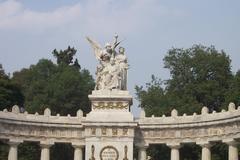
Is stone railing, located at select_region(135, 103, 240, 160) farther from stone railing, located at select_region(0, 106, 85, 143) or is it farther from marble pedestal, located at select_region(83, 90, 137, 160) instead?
stone railing, located at select_region(0, 106, 85, 143)

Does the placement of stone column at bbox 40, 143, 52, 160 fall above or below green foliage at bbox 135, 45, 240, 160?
below

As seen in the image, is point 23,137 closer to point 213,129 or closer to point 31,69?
point 213,129

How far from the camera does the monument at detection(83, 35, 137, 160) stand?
237 ft

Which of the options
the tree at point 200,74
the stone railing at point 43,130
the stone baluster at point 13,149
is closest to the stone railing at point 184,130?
the stone railing at point 43,130

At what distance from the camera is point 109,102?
7331 centimetres

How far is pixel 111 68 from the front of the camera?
74.2m

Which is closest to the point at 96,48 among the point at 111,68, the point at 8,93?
the point at 111,68

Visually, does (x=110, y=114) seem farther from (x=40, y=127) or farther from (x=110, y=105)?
(x=40, y=127)

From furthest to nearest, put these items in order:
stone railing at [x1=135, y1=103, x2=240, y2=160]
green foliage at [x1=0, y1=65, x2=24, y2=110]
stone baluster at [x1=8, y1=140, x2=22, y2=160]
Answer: green foliage at [x1=0, y1=65, x2=24, y2=110] → stone baluster at [x1=8, y1=140, x2=22, y2=160] → stone railing at [x1=135, y1=103, x2=240, y2=160]

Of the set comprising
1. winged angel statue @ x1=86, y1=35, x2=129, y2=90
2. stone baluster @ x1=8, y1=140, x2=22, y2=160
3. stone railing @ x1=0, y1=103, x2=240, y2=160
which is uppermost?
winged angel statue @ x1=86, y1=35, x2=129, y2=90

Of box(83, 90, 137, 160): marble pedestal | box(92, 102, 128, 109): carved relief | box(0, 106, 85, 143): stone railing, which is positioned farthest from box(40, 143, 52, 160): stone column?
box(92, 102, 128, 109): carved relief

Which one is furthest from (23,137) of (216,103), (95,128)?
(216,103)

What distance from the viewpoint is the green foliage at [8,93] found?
3594 inches

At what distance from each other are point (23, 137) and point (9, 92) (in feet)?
65.6
